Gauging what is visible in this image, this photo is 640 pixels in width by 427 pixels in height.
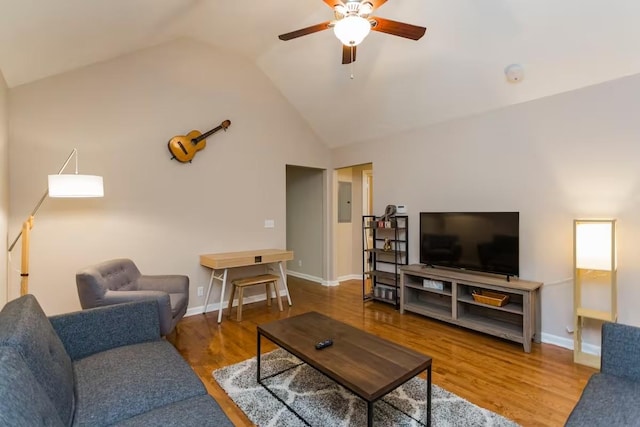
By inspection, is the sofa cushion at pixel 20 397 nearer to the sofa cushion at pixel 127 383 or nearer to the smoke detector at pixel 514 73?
the sofa cushion at pixel 127 383

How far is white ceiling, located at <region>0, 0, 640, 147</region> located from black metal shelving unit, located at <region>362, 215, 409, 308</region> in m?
1.36

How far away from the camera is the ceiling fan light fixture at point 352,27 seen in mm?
1887

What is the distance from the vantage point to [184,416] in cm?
127

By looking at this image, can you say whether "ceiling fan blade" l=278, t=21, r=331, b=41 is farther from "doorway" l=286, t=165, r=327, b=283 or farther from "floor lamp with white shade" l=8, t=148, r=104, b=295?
"doorway" l=286, t=165, r=327, b=283

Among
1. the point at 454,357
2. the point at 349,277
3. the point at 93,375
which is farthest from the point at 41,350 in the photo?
the point at 349,277

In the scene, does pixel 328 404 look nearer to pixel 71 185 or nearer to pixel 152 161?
pixel 71 185

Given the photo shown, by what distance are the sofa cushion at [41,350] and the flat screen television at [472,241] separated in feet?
11.5

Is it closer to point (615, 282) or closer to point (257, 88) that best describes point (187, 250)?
point (257, 88)

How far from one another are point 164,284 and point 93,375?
1669mm

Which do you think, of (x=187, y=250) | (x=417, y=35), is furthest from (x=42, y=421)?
(x=187, y=250)

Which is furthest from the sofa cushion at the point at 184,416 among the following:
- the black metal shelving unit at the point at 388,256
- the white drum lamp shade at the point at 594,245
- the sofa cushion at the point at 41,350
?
the black metal shelving unit at the point at 388,256

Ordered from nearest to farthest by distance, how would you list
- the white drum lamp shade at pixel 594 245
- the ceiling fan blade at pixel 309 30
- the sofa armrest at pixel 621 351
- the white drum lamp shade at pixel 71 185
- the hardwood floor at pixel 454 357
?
the sofa armrest at pixel 621 351 → the hardwood floor at pixel 454 357 → the ceiling fan blade at pixel 309 30 → the white drum lamp shade at pixel 71 185 → the white drum lamp shade at pixel 594 245

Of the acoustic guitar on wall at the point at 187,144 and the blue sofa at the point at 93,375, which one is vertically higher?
the acoustic guitar on wall at the point at 187,144

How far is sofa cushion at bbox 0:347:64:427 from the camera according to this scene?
832mm
